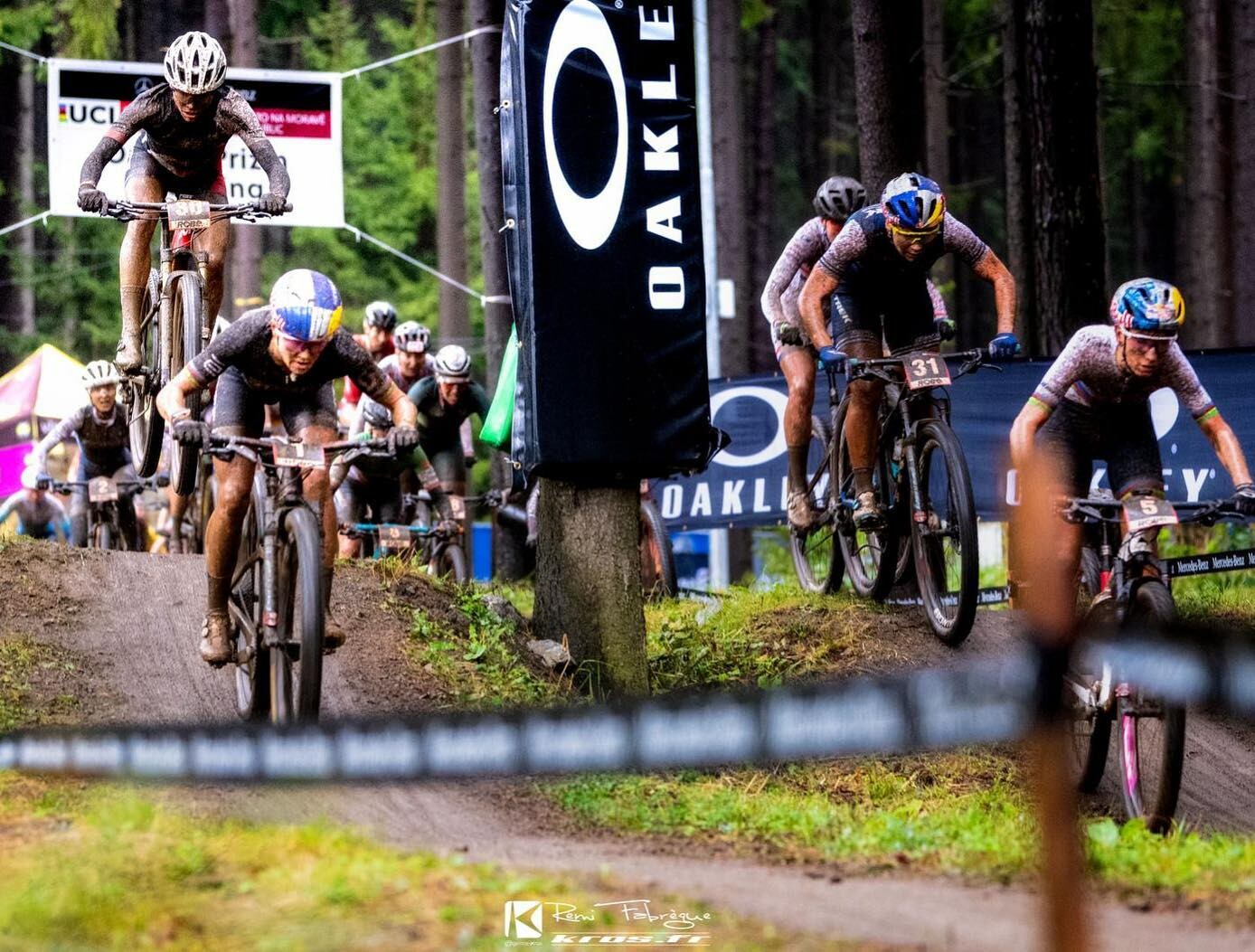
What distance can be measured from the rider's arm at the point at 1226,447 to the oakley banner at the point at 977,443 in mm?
2809

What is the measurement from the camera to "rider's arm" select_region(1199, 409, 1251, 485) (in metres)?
7.86

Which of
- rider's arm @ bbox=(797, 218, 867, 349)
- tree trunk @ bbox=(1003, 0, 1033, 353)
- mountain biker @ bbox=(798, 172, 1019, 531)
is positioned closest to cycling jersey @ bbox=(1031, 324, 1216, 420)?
mountain biker @ bbox=(798, 172, 1019, 531)

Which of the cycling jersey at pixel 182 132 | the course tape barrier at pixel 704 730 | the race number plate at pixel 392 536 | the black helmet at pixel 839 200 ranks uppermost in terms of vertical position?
the cycling jersey at pixel 182 132

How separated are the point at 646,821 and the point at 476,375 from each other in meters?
35.5

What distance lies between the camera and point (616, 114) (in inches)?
351

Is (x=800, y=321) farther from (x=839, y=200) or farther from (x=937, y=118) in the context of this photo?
(x=937, y=118)

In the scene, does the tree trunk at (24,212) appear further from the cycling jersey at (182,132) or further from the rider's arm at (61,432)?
the cycling jersey at (182,132)

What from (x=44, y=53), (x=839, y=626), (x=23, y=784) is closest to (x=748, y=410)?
(x=839, y=626)

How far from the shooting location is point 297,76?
19.6 m

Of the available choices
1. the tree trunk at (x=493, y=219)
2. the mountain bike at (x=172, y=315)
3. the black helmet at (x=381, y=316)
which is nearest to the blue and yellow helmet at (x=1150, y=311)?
the mountain bike at (x=172, y=315)

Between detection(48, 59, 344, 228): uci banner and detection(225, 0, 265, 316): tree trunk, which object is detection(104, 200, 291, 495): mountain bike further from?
detection(225, 0, 265, 316): tree trunk

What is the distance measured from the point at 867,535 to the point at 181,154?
451 cm

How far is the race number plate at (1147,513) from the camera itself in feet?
24.9

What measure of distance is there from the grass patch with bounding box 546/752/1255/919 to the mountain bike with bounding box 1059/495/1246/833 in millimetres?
211
